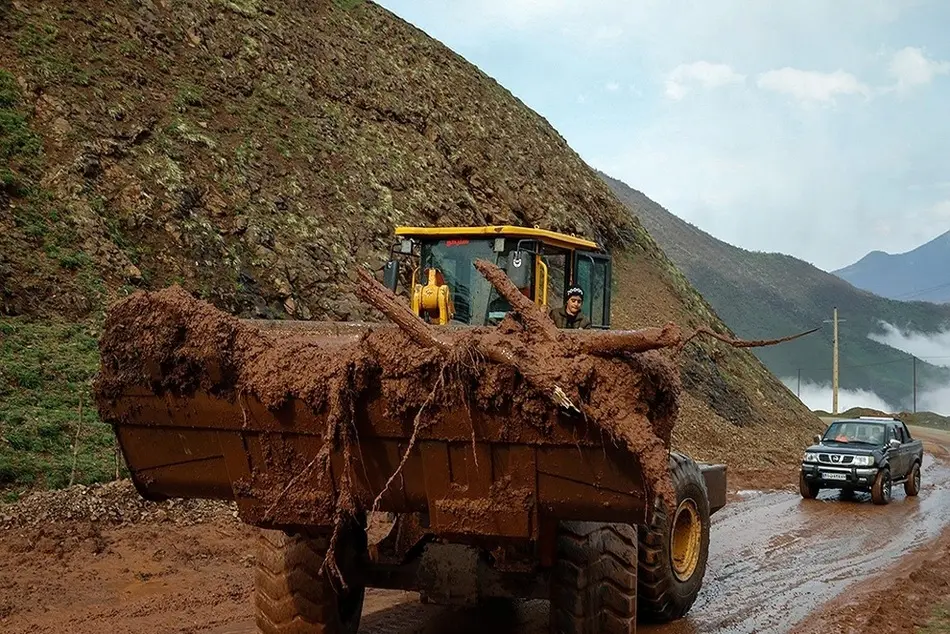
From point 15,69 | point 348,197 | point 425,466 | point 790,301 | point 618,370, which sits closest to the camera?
point 618,370

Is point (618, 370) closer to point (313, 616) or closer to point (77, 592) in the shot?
point (313, 616)

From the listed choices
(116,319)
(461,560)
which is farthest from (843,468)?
(116,319)

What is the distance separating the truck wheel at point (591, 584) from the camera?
4773mm

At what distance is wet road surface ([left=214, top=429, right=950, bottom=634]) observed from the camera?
655 centimetres

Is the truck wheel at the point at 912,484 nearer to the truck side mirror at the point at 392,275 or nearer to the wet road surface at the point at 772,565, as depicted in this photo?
the wet road surface at the point at 772,565

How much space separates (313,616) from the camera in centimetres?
507

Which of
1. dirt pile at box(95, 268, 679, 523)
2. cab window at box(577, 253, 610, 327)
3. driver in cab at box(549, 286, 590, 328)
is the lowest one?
dirt pile at box(95, 268, 679, 523)

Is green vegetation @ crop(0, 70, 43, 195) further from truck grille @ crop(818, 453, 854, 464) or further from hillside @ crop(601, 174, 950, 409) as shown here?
hillside @ crop(601, 174, 950, 409)

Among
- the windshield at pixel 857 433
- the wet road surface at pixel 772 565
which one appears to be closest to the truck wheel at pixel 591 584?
the wet road surface at pixel 772 565

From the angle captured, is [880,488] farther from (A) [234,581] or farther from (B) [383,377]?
(B) [383,377]

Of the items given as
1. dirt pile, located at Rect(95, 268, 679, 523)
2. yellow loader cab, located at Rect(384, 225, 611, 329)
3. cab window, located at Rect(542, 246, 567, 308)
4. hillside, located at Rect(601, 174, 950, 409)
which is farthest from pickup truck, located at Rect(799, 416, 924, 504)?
hillside, located at Rect(601, 174, 950, 409)

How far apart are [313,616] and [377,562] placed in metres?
0.50

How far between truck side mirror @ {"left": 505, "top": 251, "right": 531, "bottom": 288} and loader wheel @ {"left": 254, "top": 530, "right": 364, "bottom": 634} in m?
2.99

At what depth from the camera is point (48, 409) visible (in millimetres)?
11086
